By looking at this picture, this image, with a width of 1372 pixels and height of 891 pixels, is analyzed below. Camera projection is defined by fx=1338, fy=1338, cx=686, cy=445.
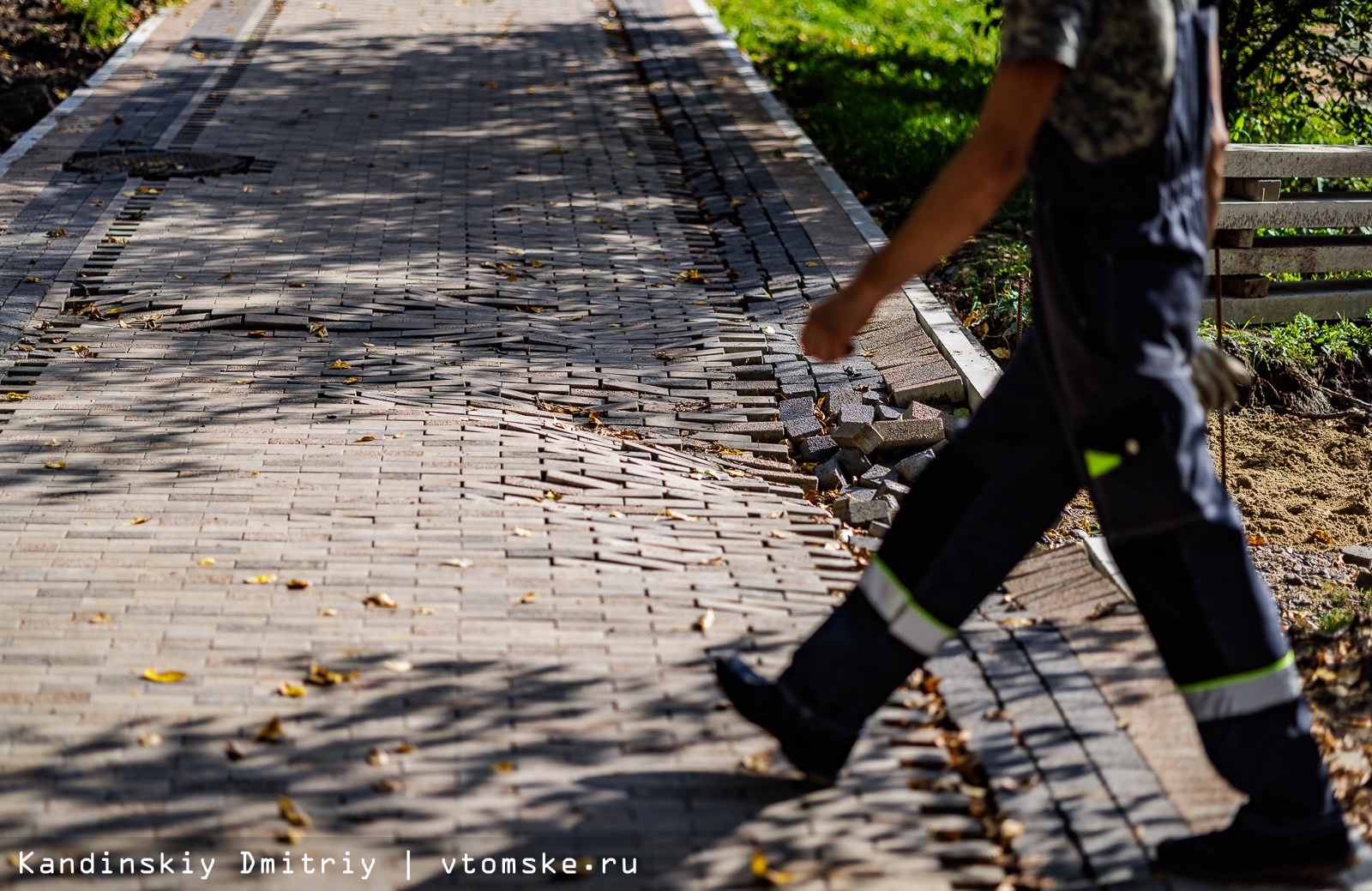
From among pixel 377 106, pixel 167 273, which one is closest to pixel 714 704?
pixel 167 273

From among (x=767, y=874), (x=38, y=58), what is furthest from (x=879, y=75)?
(x=767, y=874)

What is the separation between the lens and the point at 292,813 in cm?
295

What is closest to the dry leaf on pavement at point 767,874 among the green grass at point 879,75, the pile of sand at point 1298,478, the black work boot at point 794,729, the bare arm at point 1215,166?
the black work boot at point 794,729

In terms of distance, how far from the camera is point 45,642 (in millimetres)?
3646

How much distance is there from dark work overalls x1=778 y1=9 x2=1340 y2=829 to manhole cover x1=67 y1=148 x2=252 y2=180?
286 inches

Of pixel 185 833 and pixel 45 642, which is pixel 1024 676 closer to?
pixel 185 833

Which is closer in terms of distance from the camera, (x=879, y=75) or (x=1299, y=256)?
(x=1299, y=256)

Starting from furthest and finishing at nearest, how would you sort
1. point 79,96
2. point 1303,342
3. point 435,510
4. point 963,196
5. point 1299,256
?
point 79,96 → point 1299,256 → point 1303,342 → point 435,510 → point 963,196

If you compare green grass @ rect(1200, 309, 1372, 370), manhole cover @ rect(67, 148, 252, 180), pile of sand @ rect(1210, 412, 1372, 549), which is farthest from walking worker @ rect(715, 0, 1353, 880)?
manhole cover @ rect(67, 148, 252, 180)

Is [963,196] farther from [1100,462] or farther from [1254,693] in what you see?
[1254,693]

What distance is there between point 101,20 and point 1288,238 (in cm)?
1144

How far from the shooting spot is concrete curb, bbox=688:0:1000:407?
228 inches

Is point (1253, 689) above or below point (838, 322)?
below

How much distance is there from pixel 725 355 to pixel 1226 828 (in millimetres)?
3764
